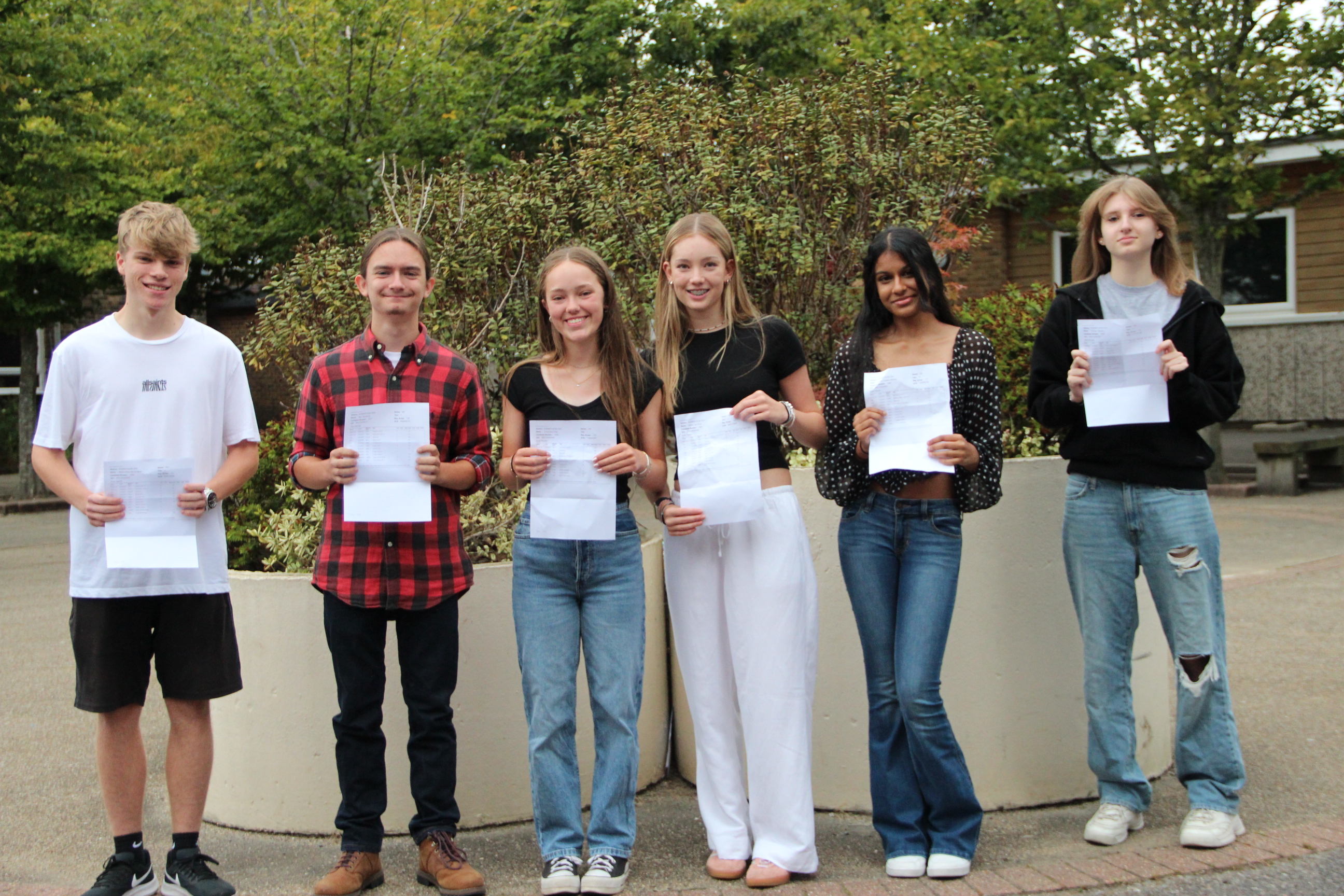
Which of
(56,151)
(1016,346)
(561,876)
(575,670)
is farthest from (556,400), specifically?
(56,151)

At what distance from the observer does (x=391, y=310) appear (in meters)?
3.89

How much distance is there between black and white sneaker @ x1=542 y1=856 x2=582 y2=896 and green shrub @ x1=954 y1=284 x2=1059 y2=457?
2.39 m

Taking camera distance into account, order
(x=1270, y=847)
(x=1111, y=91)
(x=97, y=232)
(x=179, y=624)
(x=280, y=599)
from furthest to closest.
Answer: (x=97, y=232) → (x=1111, y=91) → (x=280, y=599) → (x=1270, y=847) → (x=179, y=624)

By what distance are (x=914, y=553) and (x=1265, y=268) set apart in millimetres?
18538

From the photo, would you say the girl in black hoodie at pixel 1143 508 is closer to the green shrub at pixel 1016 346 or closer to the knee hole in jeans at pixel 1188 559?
the knee hole in jeans at pixel 1188 559

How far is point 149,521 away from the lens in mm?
3697

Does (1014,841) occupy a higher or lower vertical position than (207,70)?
lower

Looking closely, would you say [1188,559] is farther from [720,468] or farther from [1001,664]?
[720,468]

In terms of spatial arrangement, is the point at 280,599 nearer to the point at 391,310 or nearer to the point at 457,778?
the point at 457,778

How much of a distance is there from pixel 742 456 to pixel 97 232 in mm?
15536

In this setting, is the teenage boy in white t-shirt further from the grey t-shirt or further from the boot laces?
the grey t-shirt

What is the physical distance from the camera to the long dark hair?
12.9 feet

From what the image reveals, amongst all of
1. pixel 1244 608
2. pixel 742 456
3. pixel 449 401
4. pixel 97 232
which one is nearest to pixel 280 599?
pixel 449 401

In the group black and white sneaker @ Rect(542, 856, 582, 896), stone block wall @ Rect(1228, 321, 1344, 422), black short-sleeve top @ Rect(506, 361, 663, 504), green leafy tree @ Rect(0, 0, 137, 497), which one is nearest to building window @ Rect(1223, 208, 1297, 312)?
stone block wall @ Rect(1228, 321, 1344, 422)
